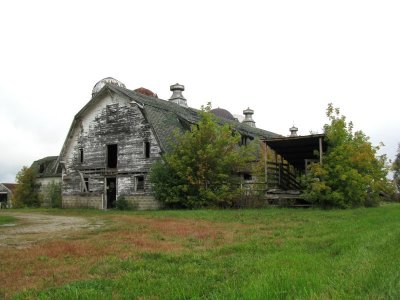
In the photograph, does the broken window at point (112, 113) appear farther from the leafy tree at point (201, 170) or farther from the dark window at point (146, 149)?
the leafy tree at point (201, 170)

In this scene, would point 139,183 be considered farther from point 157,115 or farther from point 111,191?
point 157,115

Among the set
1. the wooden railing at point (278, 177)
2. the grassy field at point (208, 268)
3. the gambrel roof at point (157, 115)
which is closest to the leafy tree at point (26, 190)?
the gambrel roof at point (157, 115)

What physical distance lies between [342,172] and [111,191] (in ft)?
56.4

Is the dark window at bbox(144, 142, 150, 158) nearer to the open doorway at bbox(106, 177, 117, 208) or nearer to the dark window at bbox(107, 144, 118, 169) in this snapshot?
the dark window at bbox(107, 144, 118, 169)

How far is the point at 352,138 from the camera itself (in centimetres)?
2444

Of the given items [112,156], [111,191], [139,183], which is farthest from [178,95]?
[139,183]

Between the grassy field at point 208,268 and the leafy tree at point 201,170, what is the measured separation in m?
14.7

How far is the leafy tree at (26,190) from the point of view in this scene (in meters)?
39.1

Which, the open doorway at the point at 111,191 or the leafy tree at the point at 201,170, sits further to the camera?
the open doorway at the point at 111,191

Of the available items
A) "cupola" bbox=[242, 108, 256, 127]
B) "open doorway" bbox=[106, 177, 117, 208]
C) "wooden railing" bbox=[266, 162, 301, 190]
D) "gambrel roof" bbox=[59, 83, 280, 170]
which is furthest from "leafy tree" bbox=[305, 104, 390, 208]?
"cupola" bbox=[242, 108, 256, 127]

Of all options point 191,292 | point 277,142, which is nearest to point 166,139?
point 277,142

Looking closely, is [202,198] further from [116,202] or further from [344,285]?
[344,285]

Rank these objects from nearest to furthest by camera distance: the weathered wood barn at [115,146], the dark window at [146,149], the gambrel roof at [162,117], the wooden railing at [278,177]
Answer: the wooden railing at [278,177] → the gambrel roof at [162,117] → the weathered wood barn at [115,146] → the dark window at [146,149]

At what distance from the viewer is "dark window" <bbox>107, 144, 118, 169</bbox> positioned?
107 feet
